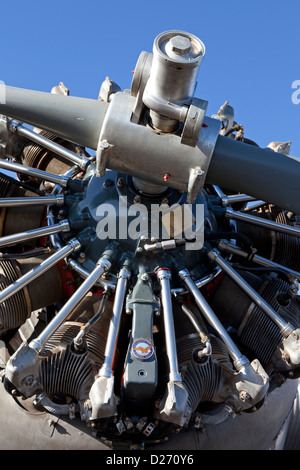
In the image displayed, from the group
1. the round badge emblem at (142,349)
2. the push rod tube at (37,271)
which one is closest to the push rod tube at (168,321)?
the round badge emblem at (142,349)

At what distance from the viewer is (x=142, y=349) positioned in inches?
250

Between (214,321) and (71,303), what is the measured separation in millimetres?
1705

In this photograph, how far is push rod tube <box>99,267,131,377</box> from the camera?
6051 millimetres

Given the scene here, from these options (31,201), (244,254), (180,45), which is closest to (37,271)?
(31,201)

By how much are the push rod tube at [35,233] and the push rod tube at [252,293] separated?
6.47 feet

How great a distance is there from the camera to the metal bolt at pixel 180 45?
17.1ft

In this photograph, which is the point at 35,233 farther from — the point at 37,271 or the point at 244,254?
the point at 244,254

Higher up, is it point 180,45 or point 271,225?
point 180,45

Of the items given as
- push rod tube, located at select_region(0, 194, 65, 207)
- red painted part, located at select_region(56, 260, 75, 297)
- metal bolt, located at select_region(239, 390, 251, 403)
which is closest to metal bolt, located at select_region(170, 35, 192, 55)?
push rod tube, located at select_region(0, 194, 65, 207)

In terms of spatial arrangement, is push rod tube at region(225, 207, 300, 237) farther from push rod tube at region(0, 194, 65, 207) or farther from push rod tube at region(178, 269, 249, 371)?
push rod tube at region(0, 194, 65, 207)

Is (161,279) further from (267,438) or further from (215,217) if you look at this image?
(267,438)

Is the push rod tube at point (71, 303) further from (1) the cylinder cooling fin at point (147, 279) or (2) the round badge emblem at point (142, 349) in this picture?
(2) the round badge emblem at point (142, 349)

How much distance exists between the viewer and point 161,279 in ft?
22.6

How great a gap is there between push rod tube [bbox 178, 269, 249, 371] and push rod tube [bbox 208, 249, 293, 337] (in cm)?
48
